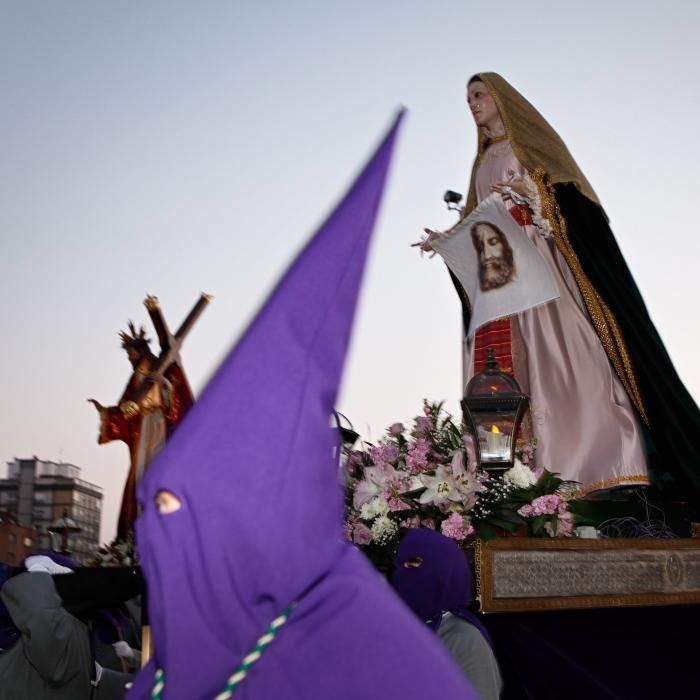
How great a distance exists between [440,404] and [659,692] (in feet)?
6.48

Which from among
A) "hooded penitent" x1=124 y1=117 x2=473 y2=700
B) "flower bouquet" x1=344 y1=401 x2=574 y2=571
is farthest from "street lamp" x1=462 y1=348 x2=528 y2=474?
"hooded penitent" x1=124 y1=117 x2=473 y2=700

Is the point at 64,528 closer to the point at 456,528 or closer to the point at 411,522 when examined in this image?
the point at 411,522

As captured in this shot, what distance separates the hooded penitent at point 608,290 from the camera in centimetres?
671

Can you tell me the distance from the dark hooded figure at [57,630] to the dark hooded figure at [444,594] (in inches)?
49.7

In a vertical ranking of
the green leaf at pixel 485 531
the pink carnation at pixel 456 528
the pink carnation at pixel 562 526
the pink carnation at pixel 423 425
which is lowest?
the pink carnation at pixel 562 526

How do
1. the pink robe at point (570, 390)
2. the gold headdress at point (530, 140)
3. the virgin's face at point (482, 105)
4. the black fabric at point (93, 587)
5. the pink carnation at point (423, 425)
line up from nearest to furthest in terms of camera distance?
the black fabric at point (93, 587) < the pink carnation at point (423, 425) < the pink robe at point (570, 390) < the gold headdress at point (530, 140) < the virgin's face at point (482, 105)

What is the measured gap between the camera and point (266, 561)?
57.8 inches

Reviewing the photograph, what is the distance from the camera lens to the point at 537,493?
5023mm

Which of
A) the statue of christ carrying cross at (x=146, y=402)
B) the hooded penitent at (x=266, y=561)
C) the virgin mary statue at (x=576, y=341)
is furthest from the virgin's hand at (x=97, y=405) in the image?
the hooded penitent at (x=266, y=561)

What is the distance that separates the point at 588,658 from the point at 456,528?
94cm

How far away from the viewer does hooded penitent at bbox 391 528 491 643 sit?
3633 millimetres

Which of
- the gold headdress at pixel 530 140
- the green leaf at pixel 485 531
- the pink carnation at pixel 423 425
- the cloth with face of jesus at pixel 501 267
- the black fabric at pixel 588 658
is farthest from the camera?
the gold headdress at pixel 530 140

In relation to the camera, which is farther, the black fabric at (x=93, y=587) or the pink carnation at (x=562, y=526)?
the pink carnation at (x=562, y=526)

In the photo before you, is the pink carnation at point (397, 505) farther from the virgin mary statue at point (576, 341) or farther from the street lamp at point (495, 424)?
the virgin mary statue at point (576, 341)
